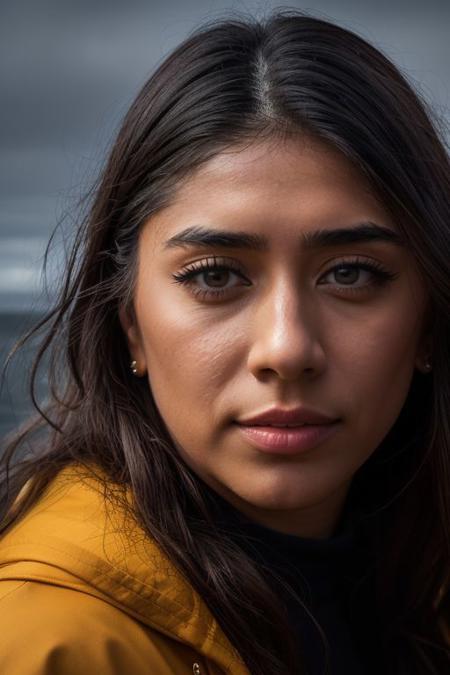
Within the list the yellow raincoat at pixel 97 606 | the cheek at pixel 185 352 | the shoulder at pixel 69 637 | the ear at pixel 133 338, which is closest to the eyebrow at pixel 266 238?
the cheek at pixel 185 352

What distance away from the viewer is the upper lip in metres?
2.39

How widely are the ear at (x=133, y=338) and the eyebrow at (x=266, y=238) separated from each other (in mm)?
258

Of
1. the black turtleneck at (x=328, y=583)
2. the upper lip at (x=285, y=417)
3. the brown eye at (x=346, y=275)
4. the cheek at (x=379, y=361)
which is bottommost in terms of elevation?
the black turtleneck at (x=328, y=583)

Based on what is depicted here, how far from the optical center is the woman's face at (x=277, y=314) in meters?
2.38

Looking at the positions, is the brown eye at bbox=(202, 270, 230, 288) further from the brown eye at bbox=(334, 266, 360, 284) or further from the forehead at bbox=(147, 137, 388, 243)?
the brown eye at bbox=(334, 266, 360, 284)

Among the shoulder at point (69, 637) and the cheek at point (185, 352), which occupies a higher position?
the cheek at point (185, 352)

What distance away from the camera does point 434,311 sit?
267 cm

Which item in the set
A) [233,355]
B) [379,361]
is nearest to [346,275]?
[379,361]

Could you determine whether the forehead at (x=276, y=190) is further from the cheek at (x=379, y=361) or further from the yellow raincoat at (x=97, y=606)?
the yellow raincoat at (x=97, y=606)

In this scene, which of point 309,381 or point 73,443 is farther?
point 73,443

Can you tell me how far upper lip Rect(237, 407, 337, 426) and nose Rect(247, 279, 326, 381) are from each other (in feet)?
0.25

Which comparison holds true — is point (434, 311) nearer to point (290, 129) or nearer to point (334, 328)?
point (334, 328)

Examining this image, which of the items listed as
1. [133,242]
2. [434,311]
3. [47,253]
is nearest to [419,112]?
[434,311]

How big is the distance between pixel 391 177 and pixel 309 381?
470 mm
